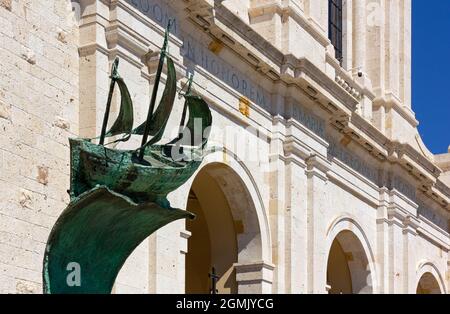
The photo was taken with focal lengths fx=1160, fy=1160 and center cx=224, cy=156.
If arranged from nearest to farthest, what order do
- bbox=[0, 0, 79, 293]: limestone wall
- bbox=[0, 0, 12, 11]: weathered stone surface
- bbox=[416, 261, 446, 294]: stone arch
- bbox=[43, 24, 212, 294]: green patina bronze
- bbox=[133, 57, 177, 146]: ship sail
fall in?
bbox=[43, 24, 212, 294]: green patina bronze
bbox=[133, 57, 177, 146]: ship sail
bbox=[0, 0, 79, 293]: limestone wall
bbox=[0, 0, 12, 11]: weathered stone surface
bbox=[416, 261, 446, 294]: stone arch

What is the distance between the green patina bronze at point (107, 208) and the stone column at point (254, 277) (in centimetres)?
778

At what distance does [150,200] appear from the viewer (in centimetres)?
869

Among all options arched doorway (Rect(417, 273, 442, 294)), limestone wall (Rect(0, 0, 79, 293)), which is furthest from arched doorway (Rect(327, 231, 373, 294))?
limestone wall (Rect(0, 0, 79, 293))

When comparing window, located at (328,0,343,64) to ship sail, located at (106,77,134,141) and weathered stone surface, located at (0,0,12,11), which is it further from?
ship sail, located at (106,77,134,141)

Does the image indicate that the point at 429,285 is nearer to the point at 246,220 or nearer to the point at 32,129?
the point at 246,220

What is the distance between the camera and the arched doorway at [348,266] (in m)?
20.6

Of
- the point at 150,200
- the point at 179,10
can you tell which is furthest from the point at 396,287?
the point at 150,200

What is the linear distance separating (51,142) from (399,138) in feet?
36.8

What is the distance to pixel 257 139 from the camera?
17.0 metres

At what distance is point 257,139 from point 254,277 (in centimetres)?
201

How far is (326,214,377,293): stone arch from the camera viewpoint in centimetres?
Answer: 2041

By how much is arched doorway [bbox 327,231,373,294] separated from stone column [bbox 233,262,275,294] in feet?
12.6

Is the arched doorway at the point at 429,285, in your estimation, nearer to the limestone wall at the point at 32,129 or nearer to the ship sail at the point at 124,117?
the limestone wall at the point at 32,129
